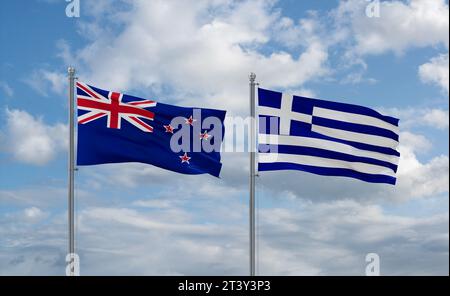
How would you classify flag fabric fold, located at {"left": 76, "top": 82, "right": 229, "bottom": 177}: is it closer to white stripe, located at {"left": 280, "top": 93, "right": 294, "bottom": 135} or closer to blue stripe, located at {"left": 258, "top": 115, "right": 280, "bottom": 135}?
blue stripe, located at {"left": 258, "top": 115, "right": 280, "bottom": 135}

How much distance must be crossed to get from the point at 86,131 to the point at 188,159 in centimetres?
318

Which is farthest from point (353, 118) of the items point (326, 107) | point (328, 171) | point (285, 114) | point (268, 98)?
point (268, 98)

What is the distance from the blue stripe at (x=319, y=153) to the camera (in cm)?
2147

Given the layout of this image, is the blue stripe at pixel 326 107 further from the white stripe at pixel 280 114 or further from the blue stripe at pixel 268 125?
the blue stripe at pixel 268 125

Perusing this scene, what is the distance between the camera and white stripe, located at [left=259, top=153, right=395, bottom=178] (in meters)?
21.4

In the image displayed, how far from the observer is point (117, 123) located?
21641 mm

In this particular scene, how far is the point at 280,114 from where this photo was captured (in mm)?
21781

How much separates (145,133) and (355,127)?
6.65 m

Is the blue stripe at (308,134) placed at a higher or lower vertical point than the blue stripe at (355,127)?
lower

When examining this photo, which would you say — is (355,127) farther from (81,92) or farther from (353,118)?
(81,92)

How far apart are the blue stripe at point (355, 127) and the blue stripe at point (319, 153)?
0.83m

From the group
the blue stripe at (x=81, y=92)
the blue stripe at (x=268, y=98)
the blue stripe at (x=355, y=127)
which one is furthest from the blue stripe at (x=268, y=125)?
the blue stripe at (x=81, y=92)
